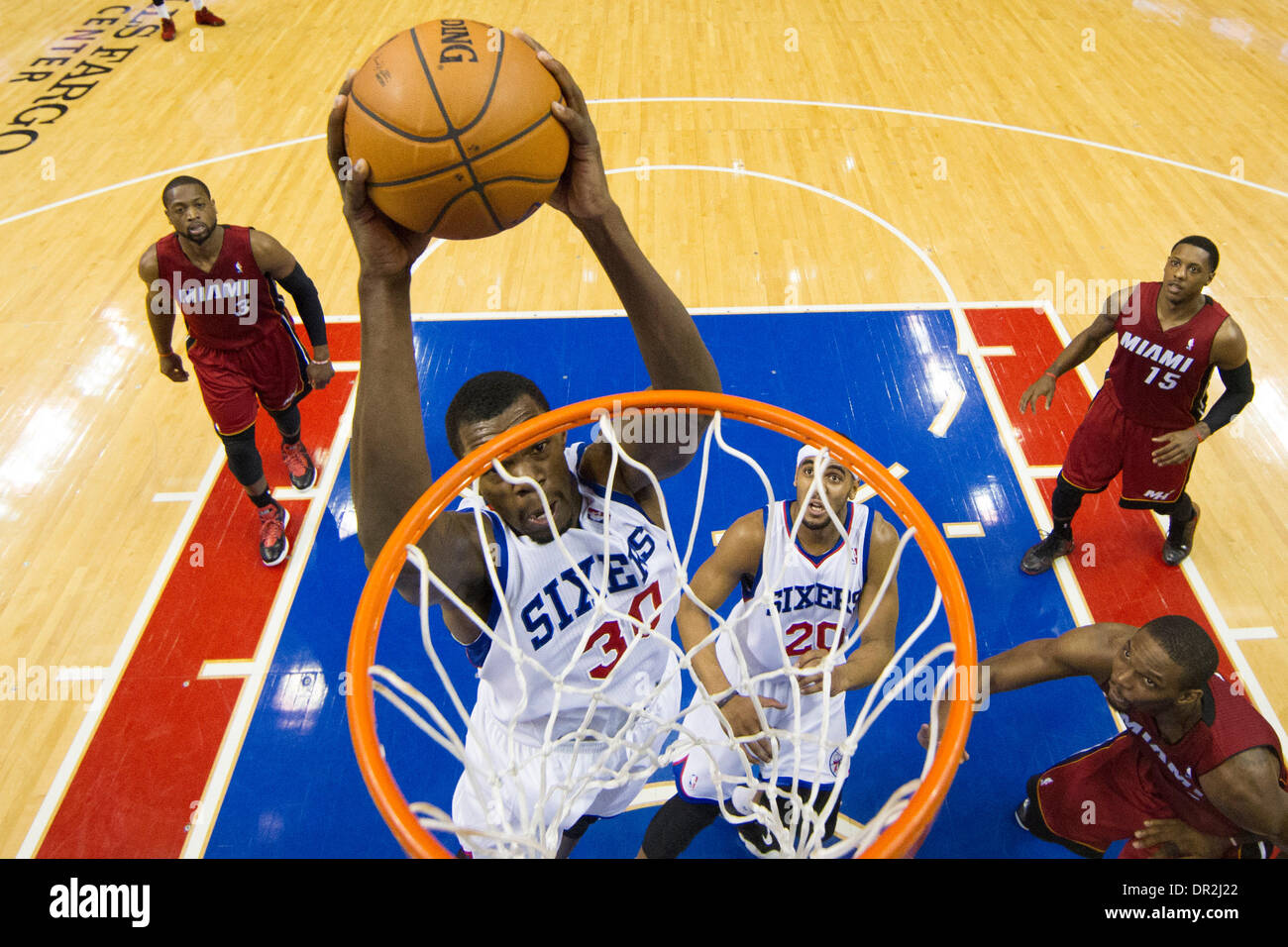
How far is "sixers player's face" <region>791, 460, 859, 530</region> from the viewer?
2.99 meters

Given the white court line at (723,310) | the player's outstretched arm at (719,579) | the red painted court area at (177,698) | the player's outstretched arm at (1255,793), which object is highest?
the player's outstretched arm at (719,579)

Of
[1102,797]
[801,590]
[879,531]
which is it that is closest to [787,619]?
[801,590]

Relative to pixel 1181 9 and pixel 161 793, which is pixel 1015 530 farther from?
pixel 1181 9

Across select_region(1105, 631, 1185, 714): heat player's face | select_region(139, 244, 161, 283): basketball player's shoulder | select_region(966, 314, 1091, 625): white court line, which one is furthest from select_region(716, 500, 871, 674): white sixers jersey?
select_region(139, 244, 161, 283): basketball player's shoulder

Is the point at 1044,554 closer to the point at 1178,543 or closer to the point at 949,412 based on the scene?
the point at 1178,543

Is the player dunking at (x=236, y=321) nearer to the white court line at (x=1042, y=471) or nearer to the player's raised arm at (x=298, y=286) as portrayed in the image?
the player's raised arm at (x=298, y=286)

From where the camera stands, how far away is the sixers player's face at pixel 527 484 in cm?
219

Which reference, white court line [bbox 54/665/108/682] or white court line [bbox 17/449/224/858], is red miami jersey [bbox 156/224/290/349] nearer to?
white court line [bbox 17/449/224/858]

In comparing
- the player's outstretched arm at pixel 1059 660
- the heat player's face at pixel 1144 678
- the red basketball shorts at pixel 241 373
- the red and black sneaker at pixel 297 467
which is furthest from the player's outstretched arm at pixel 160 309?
the heat player's face at pixel 1144 678

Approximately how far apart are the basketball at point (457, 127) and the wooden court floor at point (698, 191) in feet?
10.7

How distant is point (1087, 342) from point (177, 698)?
4.39 metres

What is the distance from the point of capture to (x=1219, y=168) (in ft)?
24.3
